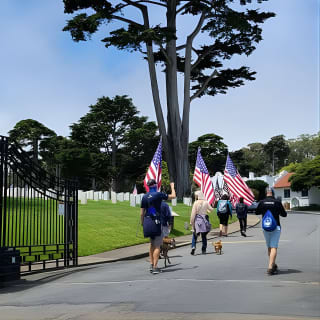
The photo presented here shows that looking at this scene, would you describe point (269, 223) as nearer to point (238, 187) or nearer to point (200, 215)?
point (200, 215)

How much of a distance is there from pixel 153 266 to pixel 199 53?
3719 centimetres

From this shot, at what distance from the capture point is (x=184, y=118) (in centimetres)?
4603

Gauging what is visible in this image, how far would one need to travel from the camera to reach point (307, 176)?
197ft

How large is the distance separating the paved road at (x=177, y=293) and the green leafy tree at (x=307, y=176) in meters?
48.3

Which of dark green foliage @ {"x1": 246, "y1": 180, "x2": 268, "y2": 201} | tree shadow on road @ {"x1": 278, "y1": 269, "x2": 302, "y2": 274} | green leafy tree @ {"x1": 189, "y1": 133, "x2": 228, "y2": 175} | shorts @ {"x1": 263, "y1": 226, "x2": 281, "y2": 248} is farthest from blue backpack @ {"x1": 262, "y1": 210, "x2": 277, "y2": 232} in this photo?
green leafy tree @ {"x1": 189, "y1": 133, "x2": 228, "y2": 175}

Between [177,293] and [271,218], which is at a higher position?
[271,218]

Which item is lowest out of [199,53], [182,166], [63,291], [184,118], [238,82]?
[63,291]

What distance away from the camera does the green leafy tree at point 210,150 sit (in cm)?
8212

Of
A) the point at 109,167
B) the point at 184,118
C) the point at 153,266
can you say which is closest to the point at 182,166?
the point at 184,118

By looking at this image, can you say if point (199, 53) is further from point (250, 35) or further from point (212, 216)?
point (212, 216)

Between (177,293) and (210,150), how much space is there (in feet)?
247

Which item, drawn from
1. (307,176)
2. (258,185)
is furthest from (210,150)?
(307,176)

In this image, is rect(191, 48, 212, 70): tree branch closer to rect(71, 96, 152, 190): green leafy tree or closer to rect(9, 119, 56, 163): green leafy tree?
rect(71, 96, 152, 190): green leafy tree

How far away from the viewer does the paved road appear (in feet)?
21.5
